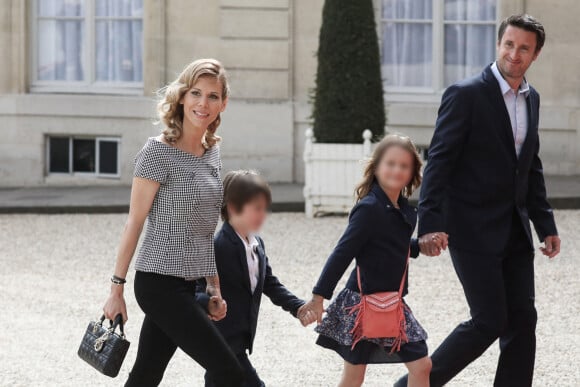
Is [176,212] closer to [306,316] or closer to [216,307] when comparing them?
[216,307]

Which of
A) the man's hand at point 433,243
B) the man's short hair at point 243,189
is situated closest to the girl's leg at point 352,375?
the man's hand at point 433,243

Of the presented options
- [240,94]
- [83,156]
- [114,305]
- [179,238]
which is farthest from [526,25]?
[83,156]

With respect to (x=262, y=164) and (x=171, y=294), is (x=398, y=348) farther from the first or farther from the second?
(x=262, y=164)

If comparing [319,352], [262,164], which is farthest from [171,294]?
[262,164]

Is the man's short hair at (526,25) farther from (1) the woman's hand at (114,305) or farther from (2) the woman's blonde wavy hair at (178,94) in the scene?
(1) the woman's hand at (114,305)

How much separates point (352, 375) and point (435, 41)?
10.9m

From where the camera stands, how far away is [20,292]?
857 centimetres

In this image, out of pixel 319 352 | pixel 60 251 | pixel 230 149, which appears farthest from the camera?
pixel 230 149

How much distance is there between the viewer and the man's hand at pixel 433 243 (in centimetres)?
492

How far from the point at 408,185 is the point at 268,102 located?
10036mm

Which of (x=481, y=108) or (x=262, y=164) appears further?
(x=262, y=164)

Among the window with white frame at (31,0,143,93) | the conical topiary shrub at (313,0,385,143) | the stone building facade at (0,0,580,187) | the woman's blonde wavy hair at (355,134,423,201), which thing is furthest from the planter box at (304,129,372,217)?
the woman's blonde wavy hair at (355,134,423,201)

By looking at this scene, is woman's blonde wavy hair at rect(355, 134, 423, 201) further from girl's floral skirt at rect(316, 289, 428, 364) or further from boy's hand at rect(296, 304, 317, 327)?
boy's hand at rect(296, 304, 317, 327)

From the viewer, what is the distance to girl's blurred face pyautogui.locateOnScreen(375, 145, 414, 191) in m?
4.89
